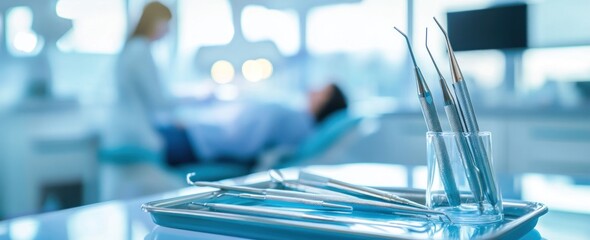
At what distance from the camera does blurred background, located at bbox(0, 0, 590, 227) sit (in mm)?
2820

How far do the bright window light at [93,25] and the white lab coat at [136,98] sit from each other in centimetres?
79

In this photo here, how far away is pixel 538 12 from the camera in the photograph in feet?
10.4

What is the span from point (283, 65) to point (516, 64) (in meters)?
1.67

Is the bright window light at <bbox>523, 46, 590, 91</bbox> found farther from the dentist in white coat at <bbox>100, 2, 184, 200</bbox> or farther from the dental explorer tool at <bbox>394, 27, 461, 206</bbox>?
the dental explorer tool at <bbox>394, 27, 461, 206</bbox>

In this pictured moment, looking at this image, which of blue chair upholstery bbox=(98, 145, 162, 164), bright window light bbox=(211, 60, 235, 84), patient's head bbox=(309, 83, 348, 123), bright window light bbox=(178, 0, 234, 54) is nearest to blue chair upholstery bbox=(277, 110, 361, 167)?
patient's head bbox=(309, 83, 348, 123)

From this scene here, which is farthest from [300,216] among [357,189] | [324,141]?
[324,141]

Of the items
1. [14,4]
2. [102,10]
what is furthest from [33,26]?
[102,10]

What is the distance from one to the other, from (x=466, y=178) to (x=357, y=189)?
0.43ft

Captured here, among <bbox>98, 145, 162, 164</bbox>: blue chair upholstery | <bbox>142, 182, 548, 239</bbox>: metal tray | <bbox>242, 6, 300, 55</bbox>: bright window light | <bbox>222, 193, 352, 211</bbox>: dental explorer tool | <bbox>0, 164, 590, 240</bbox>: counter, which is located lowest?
<bbox>98, 145, 162, 164</bbox>: blue chair upholstery

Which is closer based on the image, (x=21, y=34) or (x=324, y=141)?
(x=324, y=141)

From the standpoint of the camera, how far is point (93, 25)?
367cm

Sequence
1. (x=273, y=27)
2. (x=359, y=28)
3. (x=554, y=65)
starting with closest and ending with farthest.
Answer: (x=554, y=65) < (x=359, y=28) < (x=273, y=27)

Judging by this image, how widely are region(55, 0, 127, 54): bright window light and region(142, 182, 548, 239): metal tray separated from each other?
121 inches

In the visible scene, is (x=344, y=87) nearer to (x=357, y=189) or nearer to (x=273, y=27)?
(x=273, y=27)
